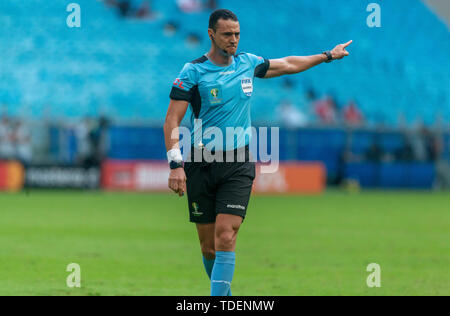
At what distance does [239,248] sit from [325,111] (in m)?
19.1

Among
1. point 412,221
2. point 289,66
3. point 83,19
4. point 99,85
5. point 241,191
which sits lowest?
point 412,221

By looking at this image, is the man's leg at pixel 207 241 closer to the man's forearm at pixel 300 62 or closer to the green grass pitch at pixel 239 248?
the green grass pitch at pixel 239 248

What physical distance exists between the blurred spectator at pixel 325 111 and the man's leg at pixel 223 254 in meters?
23.6

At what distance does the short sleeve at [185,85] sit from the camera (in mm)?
7113

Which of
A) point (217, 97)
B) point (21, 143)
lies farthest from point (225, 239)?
point (21, 143)

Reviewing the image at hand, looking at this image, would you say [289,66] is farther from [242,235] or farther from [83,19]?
[83,19]

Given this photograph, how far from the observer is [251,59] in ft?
25.0

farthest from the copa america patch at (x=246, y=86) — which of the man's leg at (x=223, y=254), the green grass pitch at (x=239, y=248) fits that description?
the green grass pitch at (x=239, y=248)

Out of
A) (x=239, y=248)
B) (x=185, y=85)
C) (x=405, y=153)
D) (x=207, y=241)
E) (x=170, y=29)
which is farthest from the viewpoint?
(x=170, y=29)

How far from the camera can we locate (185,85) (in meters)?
7.11

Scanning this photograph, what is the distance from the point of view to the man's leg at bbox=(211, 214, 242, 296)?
7.02 meters

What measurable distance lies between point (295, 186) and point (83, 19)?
42.5ft

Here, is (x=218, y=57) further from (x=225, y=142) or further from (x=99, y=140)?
(x=99, y=140)
